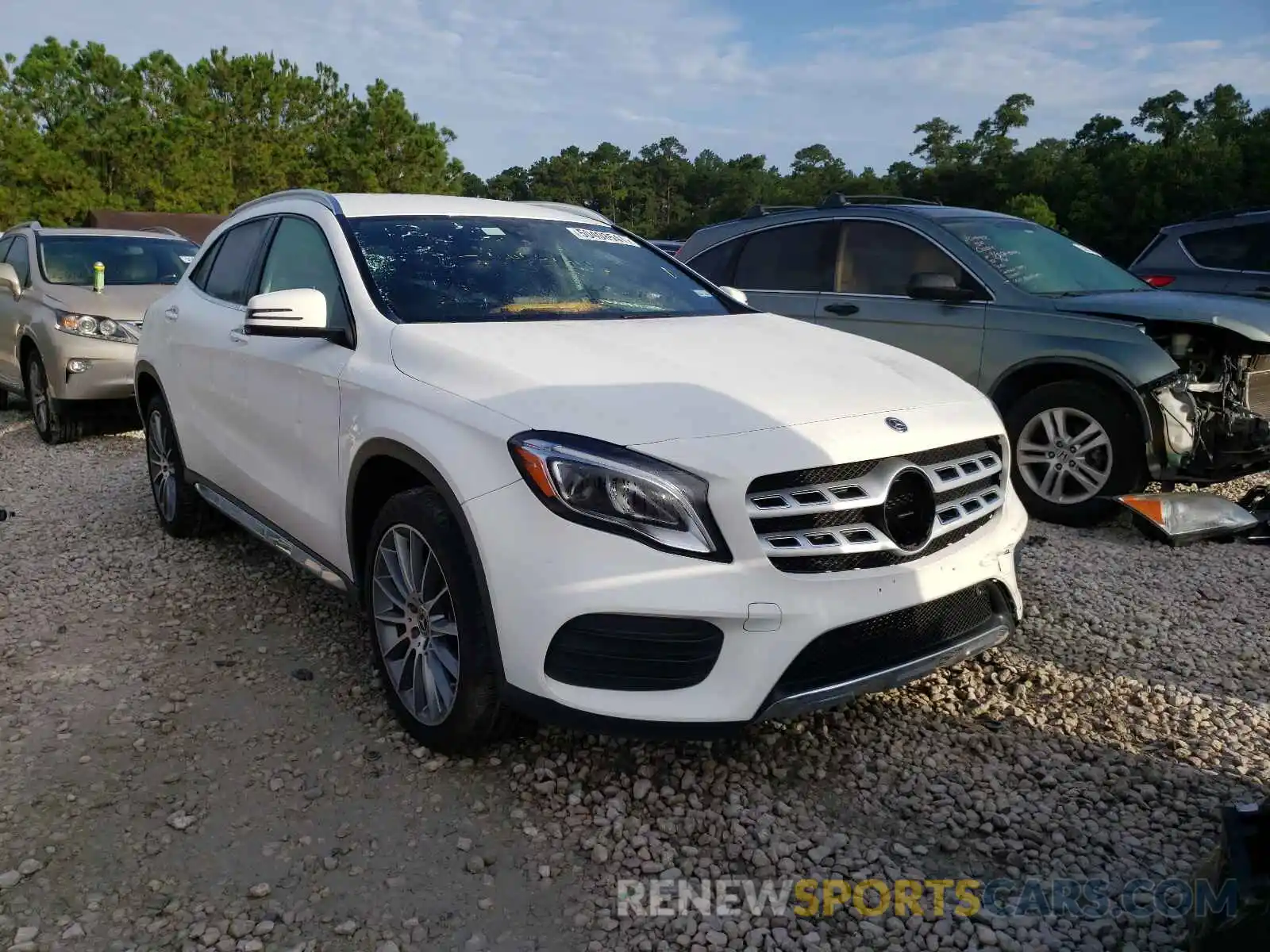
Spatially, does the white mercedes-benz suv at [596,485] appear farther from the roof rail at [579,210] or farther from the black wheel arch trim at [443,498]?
the roof rail at [579,210]

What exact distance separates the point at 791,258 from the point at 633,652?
486 cm

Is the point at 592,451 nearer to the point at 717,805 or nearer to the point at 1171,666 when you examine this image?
the point at 717,805

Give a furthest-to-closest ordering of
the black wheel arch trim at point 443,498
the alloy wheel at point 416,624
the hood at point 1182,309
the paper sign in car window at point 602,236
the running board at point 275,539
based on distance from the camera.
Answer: the hood at point 1182,309 < the paper sign in car window at point 602,236 < the running board at point 275,539 < the alloy wheel at point 416,624 < the black wheel arch trim at point 443,498

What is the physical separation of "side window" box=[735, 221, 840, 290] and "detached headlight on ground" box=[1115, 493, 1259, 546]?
2448 mm

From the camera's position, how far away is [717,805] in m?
2.75

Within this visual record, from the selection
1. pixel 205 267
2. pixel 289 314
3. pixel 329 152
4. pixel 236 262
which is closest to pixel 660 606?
pixel 289 314

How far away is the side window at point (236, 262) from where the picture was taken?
171 inches

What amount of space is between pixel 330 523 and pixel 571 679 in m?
1.31

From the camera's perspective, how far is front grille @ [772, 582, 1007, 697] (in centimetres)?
250

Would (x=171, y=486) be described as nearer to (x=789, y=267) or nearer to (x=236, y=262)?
(x=236, y=262)

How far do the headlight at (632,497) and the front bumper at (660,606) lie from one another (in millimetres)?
32

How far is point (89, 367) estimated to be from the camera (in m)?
7.65

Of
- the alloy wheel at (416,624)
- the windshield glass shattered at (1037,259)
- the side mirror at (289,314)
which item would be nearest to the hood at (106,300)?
the side mirror at (289,314)

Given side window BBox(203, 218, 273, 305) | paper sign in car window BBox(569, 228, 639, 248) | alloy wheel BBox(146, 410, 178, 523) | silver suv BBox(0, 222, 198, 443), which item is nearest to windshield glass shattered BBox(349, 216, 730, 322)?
paper sign in car window BBox(569, 228, 639, 248)
